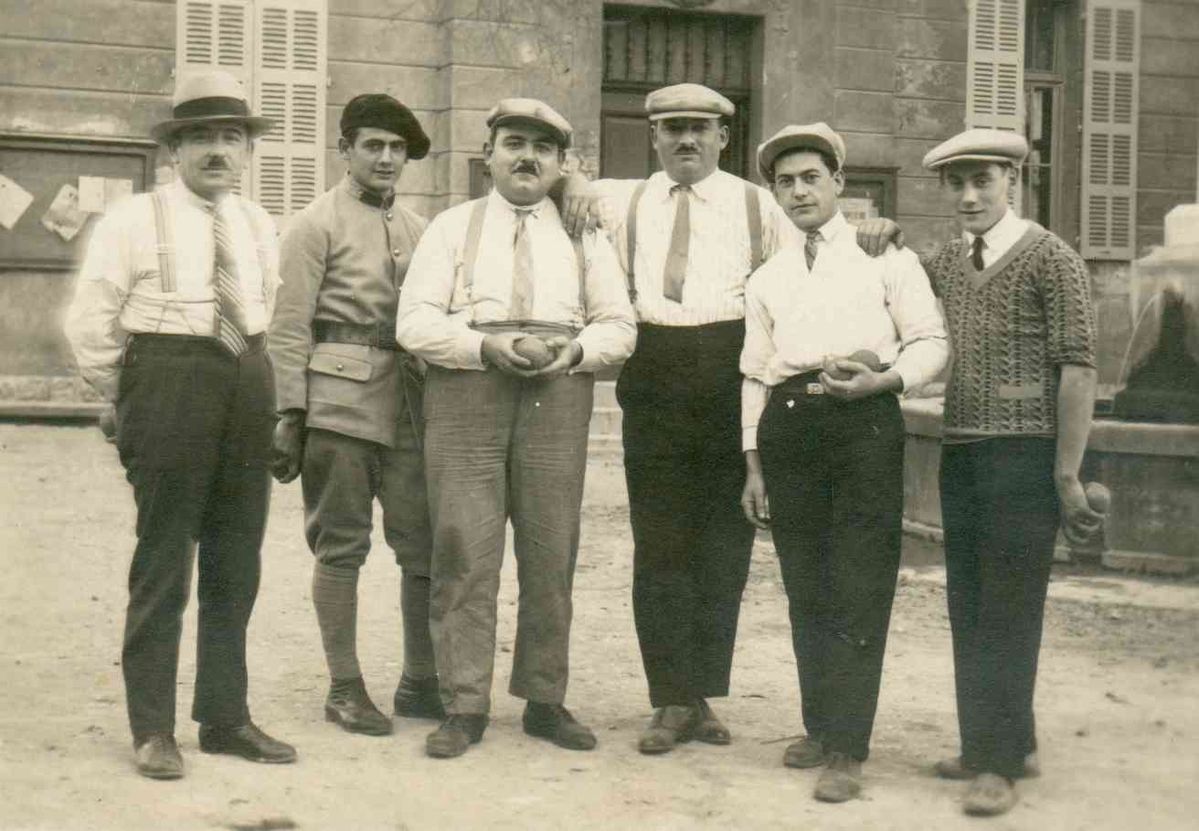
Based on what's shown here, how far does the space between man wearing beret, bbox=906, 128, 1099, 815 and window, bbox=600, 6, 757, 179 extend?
32.6 feet

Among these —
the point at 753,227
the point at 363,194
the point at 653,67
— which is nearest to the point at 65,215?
the point at 653,67

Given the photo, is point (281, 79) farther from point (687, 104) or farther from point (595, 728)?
point (595, 728)

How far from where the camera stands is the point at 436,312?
474 cm

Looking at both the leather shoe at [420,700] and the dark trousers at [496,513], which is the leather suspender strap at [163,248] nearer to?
the dark trousers at [496,513]

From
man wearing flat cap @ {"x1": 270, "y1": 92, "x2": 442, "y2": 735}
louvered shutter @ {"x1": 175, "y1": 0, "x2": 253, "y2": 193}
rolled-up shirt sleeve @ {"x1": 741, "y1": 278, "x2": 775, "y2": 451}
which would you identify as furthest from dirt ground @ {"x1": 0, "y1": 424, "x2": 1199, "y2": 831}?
louvered shutter @ {"x1": 175, "y1": 0, "x2": 253, "y2": 193}

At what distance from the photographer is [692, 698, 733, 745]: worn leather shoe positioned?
4914 millimetres

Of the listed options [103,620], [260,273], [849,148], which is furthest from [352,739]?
[849,148]

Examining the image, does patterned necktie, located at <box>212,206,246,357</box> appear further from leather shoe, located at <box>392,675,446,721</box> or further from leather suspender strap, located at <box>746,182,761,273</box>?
leather suspender strap, located at <box>746,182,761,273</box>

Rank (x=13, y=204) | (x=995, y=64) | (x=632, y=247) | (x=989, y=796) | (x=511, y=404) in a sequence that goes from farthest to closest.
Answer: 1. (x=995, y=64)
2. (x=13, y=204)
3. (x=632, y=247)
4. (x=511, y=404)
5. (x=989, y=796)

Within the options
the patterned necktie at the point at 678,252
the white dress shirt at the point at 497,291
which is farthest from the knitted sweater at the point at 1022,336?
the white dress shirt at the point at 497,291

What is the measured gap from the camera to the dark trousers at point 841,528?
14.6ft

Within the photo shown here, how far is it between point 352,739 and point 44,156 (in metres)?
9.62

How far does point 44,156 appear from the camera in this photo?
13.2 meters

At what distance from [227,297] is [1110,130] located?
1334 centimetres
